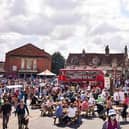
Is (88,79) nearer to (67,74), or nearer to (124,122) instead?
(67,74)

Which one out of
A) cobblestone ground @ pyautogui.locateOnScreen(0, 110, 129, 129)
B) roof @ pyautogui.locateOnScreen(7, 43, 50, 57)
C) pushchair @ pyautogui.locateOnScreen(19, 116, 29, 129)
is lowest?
cobblestone ground @ pyautogui.locateOnScreen(0, 110, 129, 129)

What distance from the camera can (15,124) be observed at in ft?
73.3

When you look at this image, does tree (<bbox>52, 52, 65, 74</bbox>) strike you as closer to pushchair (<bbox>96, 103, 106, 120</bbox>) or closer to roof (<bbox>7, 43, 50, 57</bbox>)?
roof (<bbox>7, 43, 50, 57</bbox>)

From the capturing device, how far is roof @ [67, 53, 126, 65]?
99.9 m

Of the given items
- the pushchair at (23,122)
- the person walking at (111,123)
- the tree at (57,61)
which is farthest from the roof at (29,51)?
the person walking at (111,123)

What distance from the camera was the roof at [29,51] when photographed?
90.8 metres

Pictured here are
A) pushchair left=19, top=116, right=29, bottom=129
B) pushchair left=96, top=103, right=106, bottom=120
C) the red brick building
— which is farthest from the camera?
the red brick building

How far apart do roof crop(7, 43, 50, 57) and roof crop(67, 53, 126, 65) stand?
12872 mm

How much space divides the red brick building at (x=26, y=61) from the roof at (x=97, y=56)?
1268 cm

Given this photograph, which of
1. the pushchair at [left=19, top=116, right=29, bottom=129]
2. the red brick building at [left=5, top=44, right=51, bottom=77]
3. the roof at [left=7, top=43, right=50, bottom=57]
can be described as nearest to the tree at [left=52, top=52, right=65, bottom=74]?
the red brick building at [left=5, top=44, right=51, bottom=77]

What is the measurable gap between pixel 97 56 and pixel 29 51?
18.5 m

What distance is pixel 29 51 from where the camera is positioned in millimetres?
91625

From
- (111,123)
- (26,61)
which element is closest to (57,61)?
(26,61)

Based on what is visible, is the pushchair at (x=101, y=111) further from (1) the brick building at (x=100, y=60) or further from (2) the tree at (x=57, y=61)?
(2) the tree at (x=57, y=61)
